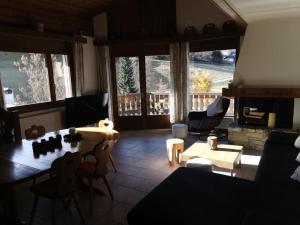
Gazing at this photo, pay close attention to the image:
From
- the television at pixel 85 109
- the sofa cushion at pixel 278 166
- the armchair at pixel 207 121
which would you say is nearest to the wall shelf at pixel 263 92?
the armchair at pixel 207 121

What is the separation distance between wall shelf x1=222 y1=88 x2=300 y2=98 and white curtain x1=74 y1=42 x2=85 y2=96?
3119 millimetres

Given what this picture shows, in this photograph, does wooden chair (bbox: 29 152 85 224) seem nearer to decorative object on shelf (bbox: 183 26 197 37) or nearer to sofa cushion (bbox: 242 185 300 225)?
sofa cushion (bbox: 242 185 300 225)

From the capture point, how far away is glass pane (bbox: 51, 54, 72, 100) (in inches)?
215

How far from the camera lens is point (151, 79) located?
628cm

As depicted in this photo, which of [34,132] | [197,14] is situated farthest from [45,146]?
[197,14]

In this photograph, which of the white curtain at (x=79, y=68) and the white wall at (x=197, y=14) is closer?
the white wall at (x=197, y=14)

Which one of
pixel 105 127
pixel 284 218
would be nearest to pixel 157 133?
pixel 105 127

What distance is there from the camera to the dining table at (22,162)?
218cm

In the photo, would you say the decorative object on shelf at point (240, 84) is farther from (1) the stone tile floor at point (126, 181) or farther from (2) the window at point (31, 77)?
(2) the window at point (31, 77)

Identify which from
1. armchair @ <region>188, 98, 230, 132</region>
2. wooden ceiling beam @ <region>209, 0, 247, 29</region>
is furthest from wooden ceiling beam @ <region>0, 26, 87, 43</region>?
wooden ceiling beam @ <region>209, 0, 247, 29</region>

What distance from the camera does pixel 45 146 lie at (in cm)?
290

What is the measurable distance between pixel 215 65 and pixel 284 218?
4468 mm

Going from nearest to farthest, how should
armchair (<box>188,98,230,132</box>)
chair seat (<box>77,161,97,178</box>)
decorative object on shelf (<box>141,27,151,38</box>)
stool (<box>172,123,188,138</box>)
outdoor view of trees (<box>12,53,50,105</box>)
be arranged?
chair seat (<box>77,161,97,178</box>) → outdoor view of trees (<box>12,53,50,105</box>) → armchair (<box>188,98,230,132</box>) → stool (<box>172,123,188,138</box>) → decorative object on shelf (<box>141,27,151,38</box>)

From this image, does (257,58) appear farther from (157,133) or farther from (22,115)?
(22,115)
